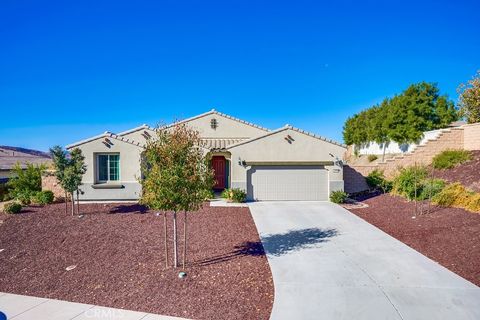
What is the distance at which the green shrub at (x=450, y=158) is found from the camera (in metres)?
18.9

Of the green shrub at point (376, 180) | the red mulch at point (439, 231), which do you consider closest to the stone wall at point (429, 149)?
the green shrub at point (376, 180)

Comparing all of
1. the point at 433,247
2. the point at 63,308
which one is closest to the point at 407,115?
the point at 433,247

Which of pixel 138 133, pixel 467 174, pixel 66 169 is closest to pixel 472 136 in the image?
pixel 467 174

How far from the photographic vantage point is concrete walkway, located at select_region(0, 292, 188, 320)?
229 inches

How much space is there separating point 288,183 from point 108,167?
1070 centimetres

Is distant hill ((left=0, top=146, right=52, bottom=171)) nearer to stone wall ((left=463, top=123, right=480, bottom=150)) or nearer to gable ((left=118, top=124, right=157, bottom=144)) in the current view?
gable ((left=118, top=124, right=157, bottom=144))

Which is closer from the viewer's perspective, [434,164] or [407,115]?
[434,164]

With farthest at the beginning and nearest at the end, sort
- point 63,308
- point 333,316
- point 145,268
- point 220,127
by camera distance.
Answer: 1. point 220,127
2. point 145,268
3. point 63,308
4. point 333,316

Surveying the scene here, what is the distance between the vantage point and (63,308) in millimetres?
6254

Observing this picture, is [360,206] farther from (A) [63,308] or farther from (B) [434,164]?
(A) [63,308]

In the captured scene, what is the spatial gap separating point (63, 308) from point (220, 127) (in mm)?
18132

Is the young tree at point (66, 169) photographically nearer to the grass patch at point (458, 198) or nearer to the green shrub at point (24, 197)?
the green shrub at point (24, 197)

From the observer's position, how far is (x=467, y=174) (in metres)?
16.5

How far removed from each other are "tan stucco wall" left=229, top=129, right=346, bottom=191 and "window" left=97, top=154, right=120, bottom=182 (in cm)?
674
